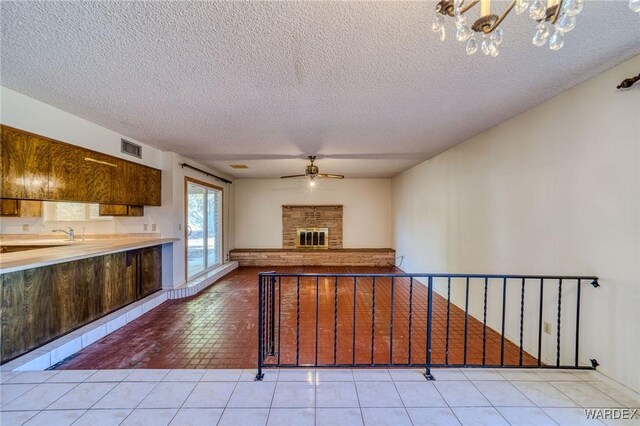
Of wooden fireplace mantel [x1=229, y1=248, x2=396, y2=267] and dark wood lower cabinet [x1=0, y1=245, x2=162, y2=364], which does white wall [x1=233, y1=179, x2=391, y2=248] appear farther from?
dark wood lower cabinet [x1=0, y1=245, x2=162, y2=364]

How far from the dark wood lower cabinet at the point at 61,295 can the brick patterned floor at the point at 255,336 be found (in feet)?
1.16

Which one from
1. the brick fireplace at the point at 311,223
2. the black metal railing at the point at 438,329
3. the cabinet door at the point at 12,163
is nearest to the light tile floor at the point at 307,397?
the black metal railing at the point at 438,329

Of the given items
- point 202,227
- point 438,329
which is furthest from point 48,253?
point 438,329

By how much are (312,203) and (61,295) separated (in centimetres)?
553

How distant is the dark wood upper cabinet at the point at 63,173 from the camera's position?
94.3 inches

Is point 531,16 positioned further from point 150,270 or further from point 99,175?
point 150,270

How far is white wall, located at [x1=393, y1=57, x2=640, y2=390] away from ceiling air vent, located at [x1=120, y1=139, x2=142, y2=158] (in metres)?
4.88

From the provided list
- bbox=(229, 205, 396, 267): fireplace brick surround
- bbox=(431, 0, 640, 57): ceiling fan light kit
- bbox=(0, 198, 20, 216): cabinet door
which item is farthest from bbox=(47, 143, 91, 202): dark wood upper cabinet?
bbox=(229, 205, 396, 267): fireplace brick surround

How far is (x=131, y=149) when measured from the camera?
12.5ft

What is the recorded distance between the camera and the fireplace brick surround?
7.04 m

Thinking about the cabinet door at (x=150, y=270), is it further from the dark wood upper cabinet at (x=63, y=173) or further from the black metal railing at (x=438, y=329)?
the black metal railing at (x=438, y=329)

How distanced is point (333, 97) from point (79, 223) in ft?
16.9

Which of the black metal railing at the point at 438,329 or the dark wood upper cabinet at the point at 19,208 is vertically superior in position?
the dark wood upper cabinet at the point at 19,208

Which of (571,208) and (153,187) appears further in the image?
(153,187)
